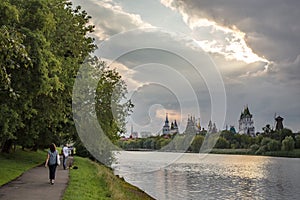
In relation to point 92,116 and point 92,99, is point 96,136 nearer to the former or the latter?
point 92,116

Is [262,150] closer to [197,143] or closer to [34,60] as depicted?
[197,143]

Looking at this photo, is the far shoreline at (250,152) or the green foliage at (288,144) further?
the green foliage at (288,144)

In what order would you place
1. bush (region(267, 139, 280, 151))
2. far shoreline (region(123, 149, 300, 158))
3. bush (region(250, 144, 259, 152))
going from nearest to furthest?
far shoreline (region(123, 149, 300, 158)), bush (region(267, 139, 280, 151)), bush (region(250, 144, 259, 152))

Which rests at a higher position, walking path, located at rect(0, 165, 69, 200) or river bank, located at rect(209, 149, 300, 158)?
river bank, located at rect(209, 149, 300, 158)

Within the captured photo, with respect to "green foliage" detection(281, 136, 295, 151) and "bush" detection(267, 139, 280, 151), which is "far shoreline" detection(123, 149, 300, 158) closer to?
"green foliage" detection(281, 136, 295, 151)

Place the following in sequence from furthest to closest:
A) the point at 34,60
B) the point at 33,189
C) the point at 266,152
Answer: the point at 266,152
the point at 33,189
the point at 34,60

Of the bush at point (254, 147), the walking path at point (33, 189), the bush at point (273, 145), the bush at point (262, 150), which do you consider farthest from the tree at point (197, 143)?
the walking path at point (33, 189)

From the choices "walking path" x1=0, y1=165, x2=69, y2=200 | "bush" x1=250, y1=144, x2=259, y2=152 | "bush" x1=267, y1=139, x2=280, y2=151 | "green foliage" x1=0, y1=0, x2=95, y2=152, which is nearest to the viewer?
"green foliage" x1=0, y1=0, x2=95, y2=152

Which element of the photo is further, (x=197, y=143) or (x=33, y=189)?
(x=197, y=143)

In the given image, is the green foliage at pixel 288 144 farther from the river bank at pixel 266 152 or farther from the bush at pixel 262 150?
the bush at pixel 262 150

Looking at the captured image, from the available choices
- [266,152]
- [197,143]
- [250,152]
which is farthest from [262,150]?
[197,143]

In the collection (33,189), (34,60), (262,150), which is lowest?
(33,189)

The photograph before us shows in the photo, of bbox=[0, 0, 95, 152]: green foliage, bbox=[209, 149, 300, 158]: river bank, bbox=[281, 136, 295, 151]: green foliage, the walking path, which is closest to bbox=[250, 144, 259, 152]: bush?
bbox=[209, 149, 300, 158]: river bank

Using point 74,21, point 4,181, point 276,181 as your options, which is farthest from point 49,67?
point 276,181
